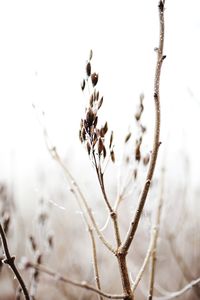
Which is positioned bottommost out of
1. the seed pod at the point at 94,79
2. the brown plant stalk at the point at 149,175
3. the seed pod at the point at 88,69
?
the brown plant stalk at the point at 149,175

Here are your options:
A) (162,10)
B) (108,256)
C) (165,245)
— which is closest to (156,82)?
(162,10)

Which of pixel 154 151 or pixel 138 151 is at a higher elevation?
pixel 138 151

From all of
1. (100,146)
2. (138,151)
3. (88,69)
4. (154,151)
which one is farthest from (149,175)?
(88,69)

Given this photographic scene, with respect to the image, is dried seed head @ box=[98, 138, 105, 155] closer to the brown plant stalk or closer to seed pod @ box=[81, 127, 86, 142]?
seed pod @ box=[81, 127, 86, 142]

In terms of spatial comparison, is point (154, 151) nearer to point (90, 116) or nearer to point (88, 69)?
point (90, 116)

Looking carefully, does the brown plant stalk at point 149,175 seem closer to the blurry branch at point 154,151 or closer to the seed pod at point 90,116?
the blurry branch at point 154,151

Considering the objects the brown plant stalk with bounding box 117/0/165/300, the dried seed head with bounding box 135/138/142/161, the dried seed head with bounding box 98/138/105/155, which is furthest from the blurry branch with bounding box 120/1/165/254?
the dried seed head with bounding box 135/138/142/161

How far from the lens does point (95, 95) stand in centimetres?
109

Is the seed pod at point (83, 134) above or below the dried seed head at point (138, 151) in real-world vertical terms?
below

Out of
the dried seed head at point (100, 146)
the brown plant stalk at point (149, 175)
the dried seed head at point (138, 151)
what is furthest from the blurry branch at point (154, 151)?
the dried seed head at point (138, 151)

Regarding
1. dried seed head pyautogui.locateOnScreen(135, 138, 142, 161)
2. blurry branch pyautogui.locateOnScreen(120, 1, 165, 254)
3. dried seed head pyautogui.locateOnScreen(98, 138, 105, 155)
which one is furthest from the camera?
dried seed head pyautogui.locateOnScreen(135, 138, 142, 161)

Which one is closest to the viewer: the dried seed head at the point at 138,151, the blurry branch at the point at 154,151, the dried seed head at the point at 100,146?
the blurry branch at the point at 154,151

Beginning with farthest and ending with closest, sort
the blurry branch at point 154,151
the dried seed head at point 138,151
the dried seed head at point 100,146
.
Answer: the dried seed head at point 138,151 < the dried seed head at point 100,146 < the blurry branch at point 154,151

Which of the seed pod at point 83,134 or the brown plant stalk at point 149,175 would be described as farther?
the seed pod at point 83,134
